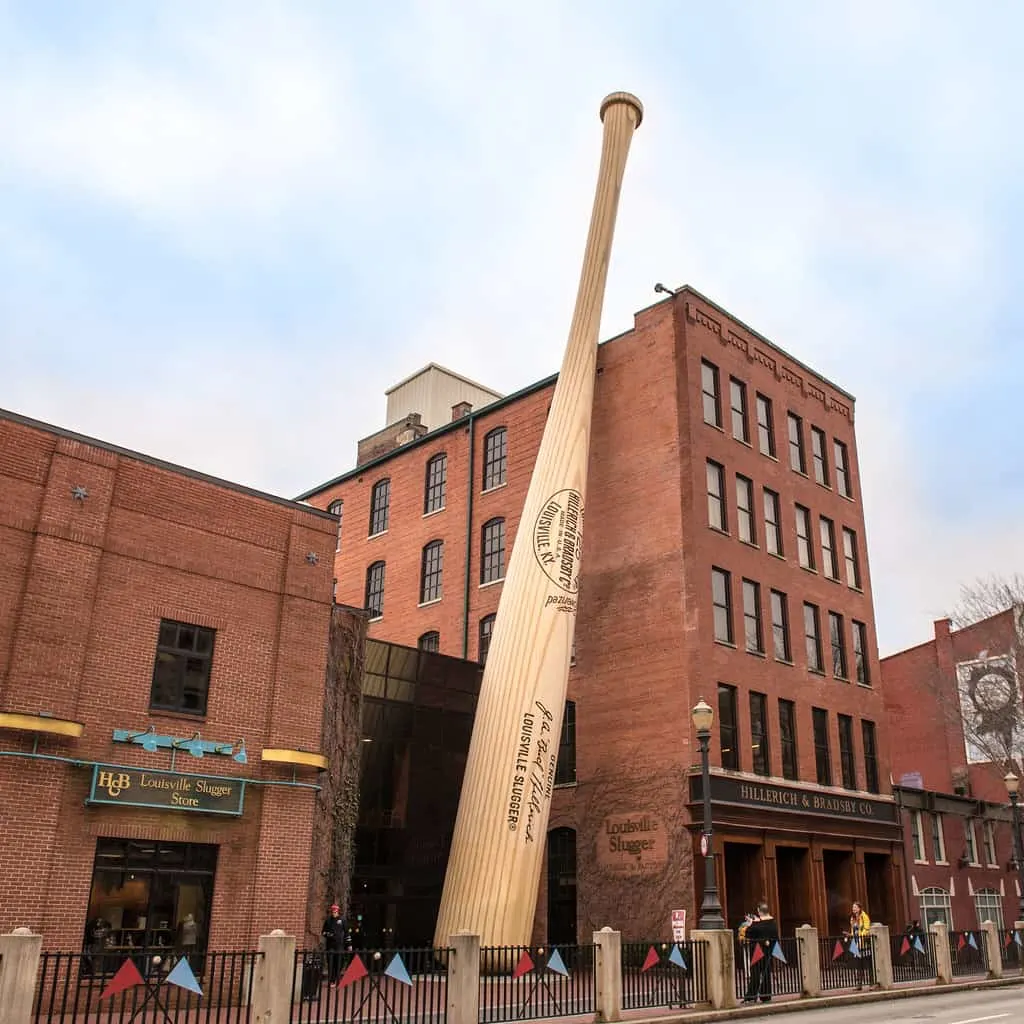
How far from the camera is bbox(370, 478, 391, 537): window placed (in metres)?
41.0

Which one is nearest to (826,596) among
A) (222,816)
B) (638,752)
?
(638,752)

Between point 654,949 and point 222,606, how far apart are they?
10133 millimetres

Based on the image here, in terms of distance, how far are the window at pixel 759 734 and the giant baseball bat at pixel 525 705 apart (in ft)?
25.1

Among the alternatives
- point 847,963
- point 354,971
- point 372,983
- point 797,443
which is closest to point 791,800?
point 847,963

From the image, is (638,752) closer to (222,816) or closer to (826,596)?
(826,596)

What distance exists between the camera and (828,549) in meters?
34.8

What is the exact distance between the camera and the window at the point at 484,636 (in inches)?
1328

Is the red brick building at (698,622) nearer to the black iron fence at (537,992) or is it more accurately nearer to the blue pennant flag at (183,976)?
the black iron fence at (537,992)

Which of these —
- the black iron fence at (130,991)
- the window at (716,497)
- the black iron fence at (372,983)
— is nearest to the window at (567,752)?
the window at (716,497)

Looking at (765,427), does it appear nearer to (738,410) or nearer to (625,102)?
(738,410)

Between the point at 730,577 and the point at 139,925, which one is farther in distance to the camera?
the point at 730,577

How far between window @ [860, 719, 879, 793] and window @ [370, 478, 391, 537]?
1886 cm

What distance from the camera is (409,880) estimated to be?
2575 centimetres

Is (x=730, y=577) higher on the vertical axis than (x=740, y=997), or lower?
higher
